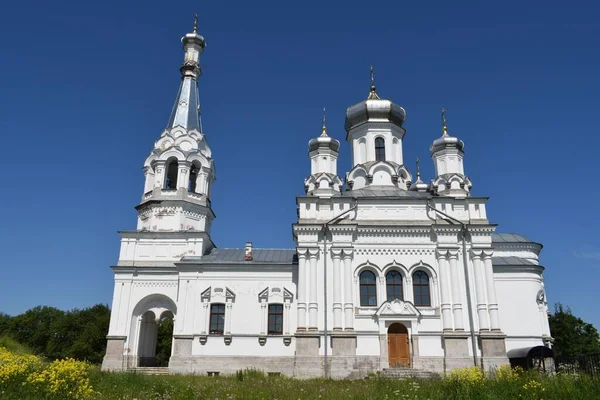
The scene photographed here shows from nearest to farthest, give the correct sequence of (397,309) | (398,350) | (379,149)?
(398,350) < (397,309) < (379,149)

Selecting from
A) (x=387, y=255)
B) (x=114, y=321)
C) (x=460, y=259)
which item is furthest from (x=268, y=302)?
(x=460, y=259)

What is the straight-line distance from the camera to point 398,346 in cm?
2341

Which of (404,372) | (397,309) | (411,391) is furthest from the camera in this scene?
(397,309)

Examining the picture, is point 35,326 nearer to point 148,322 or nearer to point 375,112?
point 148,322

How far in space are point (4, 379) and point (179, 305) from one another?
14.9 metres

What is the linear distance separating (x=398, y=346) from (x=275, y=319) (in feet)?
21.4

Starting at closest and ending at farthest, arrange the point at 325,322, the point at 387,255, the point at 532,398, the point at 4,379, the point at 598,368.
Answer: the point at 532,398 < the point at 4,379 < the point at 598,368 < the point at 325,322 < the point at 387,255

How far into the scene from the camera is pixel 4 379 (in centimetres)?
1044

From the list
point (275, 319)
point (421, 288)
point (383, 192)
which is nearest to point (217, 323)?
point (275, 319)

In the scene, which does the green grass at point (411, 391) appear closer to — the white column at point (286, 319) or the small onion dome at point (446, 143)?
the white column at point (286, 319)

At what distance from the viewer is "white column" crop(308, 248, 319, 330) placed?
23328 mm

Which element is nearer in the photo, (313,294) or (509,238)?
(313,294)

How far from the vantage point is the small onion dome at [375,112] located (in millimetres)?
30734

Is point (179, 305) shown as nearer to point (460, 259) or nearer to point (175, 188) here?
point (175, 188)
